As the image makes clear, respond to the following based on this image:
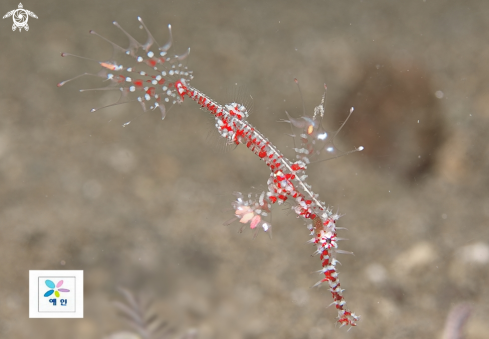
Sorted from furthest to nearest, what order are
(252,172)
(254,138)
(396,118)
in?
(396,118) → (252,172) → (254,138)

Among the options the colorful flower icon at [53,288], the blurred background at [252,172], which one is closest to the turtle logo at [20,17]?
the blurred background at [252,172]

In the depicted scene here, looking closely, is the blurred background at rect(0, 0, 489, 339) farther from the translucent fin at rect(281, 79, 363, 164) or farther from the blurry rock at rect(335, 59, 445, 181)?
the translucent fin at rect(281, 79, 363, 164)

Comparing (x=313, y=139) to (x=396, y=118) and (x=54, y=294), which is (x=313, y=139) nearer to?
(x=396, y=118)

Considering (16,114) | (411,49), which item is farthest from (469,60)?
(16,114)

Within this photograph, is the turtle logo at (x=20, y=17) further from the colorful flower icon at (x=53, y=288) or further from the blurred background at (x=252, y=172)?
the colorful flower icon at (x=53, y=288)

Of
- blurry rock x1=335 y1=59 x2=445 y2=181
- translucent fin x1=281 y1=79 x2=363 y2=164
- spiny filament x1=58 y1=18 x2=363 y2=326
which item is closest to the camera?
spiny filament x1=58 y1=18 x2=363 y2=326

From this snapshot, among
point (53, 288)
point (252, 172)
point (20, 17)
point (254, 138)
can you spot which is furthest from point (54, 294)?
point (20, 17)

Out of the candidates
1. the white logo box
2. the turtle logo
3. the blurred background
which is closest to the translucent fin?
the blurred background

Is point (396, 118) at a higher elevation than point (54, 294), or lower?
higher

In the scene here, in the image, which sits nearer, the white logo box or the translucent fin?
the white logo box
